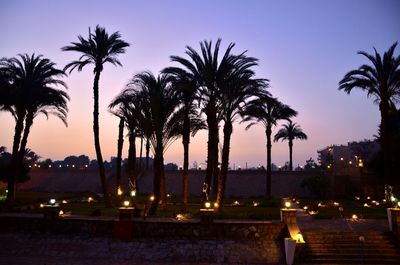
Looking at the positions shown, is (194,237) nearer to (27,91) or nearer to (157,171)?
(157,171)

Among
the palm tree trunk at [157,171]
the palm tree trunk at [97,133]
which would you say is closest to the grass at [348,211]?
the palm tree trunk at [157,171]

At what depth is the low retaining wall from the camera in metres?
18.0

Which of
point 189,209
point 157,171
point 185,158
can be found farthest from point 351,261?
point 185,158

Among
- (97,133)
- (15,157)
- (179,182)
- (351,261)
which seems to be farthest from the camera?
(179,182)

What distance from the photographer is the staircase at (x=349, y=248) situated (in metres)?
17.2

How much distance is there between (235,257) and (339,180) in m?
37.8

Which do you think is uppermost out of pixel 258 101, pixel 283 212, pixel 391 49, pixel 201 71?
pixel 391 49

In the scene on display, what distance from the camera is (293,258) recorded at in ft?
55.5

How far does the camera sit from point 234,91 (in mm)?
27359

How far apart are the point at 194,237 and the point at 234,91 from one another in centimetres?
1136

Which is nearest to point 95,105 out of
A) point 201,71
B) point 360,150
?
point 201,71

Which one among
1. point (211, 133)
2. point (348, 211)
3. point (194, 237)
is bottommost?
point (194, 237)

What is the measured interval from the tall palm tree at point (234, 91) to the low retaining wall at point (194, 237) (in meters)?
7.92

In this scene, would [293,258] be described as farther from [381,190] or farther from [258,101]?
[381,190]
